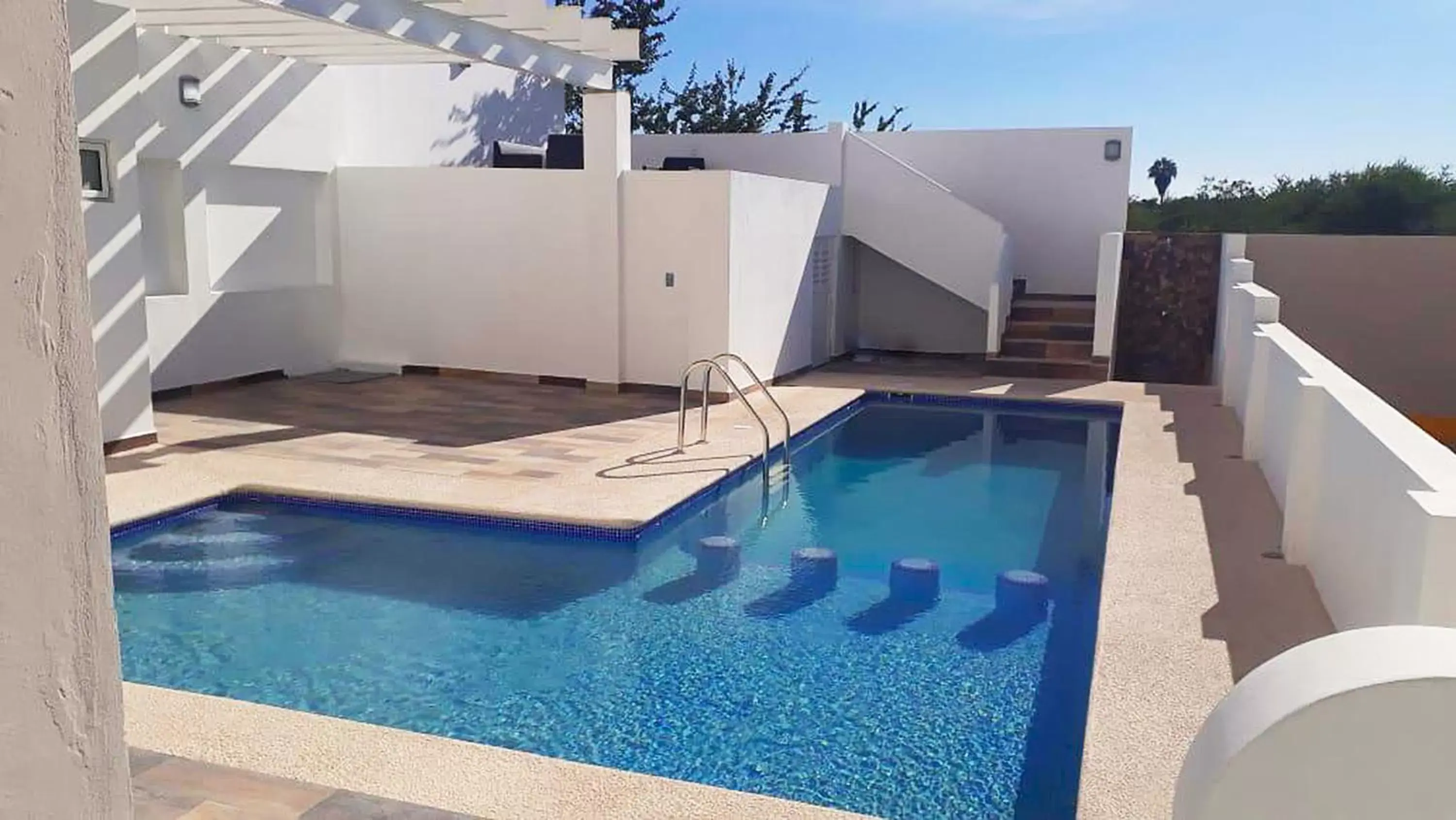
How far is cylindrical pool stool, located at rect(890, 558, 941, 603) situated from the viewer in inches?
290

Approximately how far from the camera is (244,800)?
387cm

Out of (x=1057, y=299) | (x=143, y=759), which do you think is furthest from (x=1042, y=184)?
(x=143, y=759)

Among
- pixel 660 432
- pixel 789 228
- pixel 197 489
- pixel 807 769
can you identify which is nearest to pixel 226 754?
pixel 807 769

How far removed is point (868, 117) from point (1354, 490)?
33.8m

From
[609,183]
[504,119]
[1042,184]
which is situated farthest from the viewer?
[504,119]

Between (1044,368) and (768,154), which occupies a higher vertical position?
(768,154)

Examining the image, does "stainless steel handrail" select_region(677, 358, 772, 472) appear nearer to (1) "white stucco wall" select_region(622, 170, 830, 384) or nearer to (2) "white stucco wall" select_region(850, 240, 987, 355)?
(1) "white stucco wall" select_region(622, 170, 830, 384)

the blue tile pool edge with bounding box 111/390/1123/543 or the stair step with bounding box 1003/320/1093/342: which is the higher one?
the stair step with bounding box 1003/320/1093/342

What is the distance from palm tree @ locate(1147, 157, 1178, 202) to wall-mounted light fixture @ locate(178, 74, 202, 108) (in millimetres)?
34450

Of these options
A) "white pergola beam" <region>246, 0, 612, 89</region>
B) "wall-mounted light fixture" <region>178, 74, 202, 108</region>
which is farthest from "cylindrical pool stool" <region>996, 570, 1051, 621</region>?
"wall-mounted light fixture" <region>178, 74, 202, 108</region>

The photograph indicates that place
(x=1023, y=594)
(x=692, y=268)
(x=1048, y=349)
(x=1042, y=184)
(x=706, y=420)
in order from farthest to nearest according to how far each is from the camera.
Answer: (x=1042, y=184) < (x=1048, y=349) < (x=692, y=268) < (x=706, y=420) < (x=1023, y=594)

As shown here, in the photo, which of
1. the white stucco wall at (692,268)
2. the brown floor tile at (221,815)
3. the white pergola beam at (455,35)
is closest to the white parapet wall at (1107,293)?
the white stucco wall at (692,268)

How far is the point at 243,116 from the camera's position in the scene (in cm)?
1289

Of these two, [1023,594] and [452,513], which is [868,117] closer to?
[452,513]
